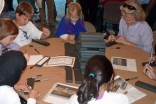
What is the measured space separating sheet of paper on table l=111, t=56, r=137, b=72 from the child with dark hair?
0.77 meters

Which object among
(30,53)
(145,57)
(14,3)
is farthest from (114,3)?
(14,3)

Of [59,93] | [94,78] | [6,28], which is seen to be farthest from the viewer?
[6,28]

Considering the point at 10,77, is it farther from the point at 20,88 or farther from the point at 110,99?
the point at 110,99

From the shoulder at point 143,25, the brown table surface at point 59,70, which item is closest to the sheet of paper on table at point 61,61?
the brown table surface at point 59,70

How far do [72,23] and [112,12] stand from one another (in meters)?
1.25

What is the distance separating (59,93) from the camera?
6.04 feet

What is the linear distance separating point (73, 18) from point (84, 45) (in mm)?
1138

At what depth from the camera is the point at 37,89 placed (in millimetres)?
1899

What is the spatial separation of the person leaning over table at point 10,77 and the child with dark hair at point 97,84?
1.55ft

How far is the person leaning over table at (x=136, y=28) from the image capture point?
9.08 feet

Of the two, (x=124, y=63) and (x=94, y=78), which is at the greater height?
(x=94, y=78)

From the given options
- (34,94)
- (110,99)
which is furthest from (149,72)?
(34,94)

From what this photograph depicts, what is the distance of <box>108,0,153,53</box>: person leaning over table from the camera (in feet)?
9.08

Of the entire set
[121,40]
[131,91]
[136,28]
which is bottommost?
[131,91]
